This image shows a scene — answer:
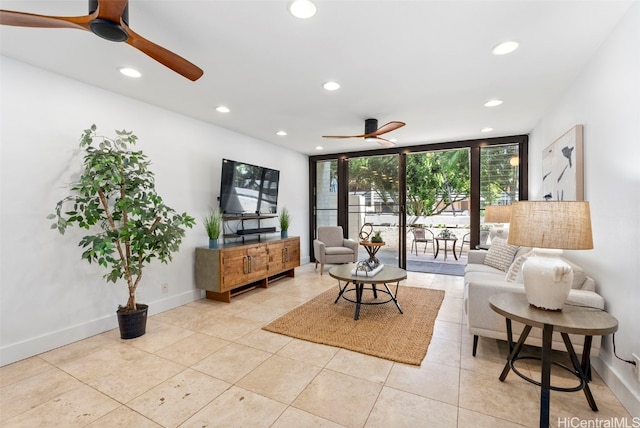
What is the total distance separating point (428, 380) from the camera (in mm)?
2123

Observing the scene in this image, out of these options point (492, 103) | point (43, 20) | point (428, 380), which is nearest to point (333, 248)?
point (492, 103)

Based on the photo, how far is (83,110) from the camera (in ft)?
9.36

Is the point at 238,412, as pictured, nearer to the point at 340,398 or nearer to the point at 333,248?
the point at 340,398

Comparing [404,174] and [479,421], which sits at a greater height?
[404,174]

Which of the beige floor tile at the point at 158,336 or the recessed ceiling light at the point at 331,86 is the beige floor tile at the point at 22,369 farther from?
the recessed ceiling light at the point at 331,86

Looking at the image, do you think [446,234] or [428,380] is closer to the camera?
[428,380]

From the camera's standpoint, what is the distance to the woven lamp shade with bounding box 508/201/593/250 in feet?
5.49

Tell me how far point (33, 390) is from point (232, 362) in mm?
1342

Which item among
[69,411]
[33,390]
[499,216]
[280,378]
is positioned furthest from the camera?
[499,216]

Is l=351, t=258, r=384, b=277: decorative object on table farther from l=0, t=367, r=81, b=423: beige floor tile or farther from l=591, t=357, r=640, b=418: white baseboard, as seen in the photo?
l=0, t=367, r=81, b=423: beige floor tile

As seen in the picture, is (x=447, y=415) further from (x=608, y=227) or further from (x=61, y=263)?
(x=61, y=263)

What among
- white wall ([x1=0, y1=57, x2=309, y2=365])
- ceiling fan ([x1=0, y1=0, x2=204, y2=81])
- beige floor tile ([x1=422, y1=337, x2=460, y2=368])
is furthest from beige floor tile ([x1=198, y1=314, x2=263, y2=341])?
ceiling fan ([x1=0, y1=0, x2=204, y2=81])

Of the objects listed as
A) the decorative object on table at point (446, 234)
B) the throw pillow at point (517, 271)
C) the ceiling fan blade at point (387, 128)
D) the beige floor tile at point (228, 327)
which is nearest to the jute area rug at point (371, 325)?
the beige floor tile at point (228, 327)

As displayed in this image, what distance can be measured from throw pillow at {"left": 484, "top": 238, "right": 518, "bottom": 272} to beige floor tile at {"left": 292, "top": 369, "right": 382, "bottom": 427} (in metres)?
2.50
